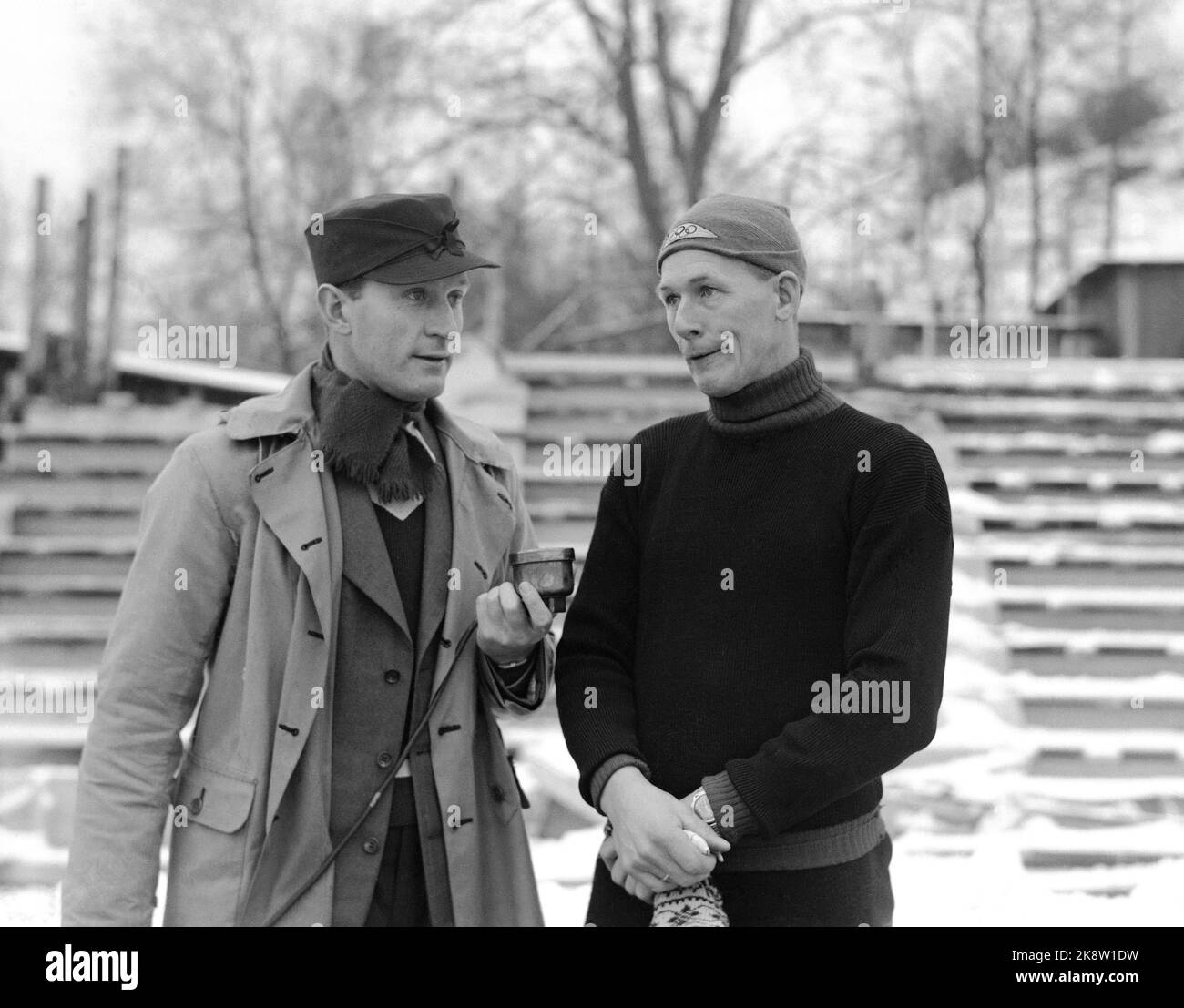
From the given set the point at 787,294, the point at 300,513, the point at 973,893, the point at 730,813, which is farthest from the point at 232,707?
the point at 973,893

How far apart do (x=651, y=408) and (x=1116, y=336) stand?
7.82 meters

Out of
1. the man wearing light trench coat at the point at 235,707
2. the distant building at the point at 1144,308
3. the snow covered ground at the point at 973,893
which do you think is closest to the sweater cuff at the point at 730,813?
the man wearing light trench coat at the point at 235,707

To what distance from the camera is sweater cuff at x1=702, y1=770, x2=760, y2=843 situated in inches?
79.0

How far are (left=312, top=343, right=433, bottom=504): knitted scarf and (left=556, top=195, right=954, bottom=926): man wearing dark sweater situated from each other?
41cm

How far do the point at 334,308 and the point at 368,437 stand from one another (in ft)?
0.85

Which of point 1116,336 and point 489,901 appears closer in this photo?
point 489,901

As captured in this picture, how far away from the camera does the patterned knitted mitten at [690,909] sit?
6.65 ft

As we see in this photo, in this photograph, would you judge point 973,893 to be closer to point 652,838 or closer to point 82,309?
point 652,838

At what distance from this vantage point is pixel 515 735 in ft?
21.0

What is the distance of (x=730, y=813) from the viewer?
2008 millimetres

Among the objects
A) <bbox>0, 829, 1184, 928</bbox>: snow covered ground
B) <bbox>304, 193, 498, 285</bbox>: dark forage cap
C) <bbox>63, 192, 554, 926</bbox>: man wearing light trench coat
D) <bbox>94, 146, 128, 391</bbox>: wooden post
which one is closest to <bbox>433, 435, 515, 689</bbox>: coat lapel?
<bbox>63, 192, 554, 926</bbox>: man wearing light trench coat

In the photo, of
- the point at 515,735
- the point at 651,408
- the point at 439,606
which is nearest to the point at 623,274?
the point at 651,408

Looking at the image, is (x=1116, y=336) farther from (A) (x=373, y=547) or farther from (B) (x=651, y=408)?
(A) (x=373, y=547)

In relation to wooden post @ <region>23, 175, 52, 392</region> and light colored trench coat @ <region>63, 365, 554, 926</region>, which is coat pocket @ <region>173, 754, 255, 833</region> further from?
wooden post @ <region>23, 175, 52, 392</region>
